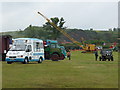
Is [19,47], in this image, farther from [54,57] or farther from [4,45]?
[54,57]

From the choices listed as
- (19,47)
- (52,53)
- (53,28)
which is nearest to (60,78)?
(19,47)

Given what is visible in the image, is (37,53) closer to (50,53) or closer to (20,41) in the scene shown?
(20,41)

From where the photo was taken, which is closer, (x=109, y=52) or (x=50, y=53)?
(x=50, y=53)

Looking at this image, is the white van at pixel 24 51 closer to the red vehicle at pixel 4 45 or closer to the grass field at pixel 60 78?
the red vehicle at pixel 4 45

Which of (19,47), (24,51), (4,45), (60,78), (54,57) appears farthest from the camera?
(54,57)

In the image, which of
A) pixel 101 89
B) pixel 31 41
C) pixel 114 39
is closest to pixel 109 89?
pixel 101 89

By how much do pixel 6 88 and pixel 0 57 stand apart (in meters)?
24.7

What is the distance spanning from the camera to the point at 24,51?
99.2ft

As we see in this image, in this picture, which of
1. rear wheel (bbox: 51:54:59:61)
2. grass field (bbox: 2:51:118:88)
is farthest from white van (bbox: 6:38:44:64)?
grass field (bbox: 2:51:118:88)

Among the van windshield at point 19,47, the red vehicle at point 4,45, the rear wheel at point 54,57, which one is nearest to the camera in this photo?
the van windshield at point 19,47

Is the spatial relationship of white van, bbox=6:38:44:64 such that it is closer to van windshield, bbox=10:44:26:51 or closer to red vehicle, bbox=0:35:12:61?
van windshield, bbox=10:44:26:51

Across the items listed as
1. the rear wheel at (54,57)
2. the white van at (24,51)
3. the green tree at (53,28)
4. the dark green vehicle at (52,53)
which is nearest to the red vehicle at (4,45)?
the dark green vehicle at (52,53)

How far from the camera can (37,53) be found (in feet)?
107

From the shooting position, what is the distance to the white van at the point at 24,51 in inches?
1172
